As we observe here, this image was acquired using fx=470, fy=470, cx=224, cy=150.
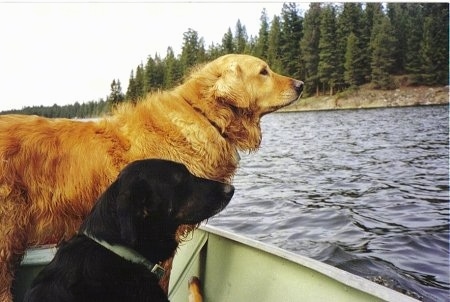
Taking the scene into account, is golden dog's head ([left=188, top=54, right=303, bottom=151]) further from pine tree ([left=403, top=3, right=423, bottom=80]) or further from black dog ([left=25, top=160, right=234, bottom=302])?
pine tree ([left=403, top=3, right=423, bottom=80])

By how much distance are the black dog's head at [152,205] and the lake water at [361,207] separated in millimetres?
1464

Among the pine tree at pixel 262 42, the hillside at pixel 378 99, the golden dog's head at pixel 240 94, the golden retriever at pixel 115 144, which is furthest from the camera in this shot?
the pine tree at pixel 262 42

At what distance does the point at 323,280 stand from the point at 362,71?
173 feet

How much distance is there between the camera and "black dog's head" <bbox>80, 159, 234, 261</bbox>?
285 cm

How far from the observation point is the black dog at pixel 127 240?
2.77m

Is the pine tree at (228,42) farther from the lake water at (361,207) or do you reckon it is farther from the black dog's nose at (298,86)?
the black dog's nose at (298,86)

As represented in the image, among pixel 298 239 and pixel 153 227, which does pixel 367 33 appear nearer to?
pixel 298 239

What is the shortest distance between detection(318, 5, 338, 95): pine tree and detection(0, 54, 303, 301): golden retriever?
159 feet

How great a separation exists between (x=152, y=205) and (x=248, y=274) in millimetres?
1482

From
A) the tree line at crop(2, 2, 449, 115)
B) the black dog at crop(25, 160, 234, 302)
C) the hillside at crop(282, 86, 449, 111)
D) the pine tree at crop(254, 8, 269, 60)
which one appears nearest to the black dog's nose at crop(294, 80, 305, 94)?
the black dog at crop(25, 160, 234, 302)

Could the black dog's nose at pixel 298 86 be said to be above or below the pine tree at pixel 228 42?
below

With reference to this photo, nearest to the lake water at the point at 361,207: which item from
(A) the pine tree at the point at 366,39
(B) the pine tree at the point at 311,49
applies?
(B) the pine tree at the point at 311,49

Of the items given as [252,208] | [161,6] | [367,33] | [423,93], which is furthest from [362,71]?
[161,6]

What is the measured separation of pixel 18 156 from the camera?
3.42m
